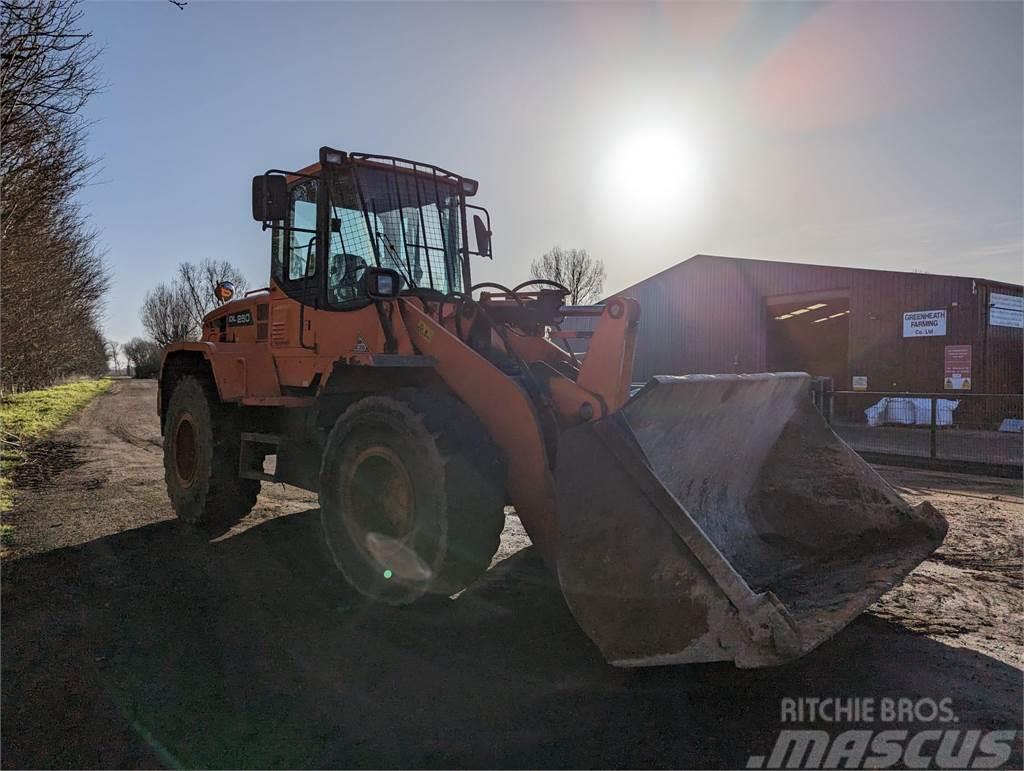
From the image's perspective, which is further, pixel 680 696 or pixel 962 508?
pixel 962 508

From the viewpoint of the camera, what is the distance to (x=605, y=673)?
3.34 meters

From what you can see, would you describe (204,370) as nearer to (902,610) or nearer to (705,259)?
(902,610)

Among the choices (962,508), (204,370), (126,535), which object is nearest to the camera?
(126,535)

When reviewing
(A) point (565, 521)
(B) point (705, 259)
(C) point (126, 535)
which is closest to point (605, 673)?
(A) point (565, 521)

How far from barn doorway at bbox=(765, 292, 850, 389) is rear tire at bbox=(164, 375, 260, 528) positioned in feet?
65.3

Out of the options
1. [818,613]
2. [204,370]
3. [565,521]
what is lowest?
[818,613]

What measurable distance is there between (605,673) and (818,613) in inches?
41.0

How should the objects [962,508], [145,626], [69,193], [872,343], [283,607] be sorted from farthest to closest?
[872,343]
[69,193]
[962,508]
[283,607]
[145,626]

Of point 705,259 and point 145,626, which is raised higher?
point 705,259

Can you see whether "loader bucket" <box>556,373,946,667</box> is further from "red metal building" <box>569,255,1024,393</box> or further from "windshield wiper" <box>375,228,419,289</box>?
"red metal building" <box>569,255,1024,393</box>

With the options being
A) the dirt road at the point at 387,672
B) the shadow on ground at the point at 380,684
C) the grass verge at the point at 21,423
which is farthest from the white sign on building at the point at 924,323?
the grass verge at the point at 21,423

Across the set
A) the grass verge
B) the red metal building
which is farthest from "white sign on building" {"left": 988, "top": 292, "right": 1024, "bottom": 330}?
the grass verge

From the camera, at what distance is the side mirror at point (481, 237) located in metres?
5.56

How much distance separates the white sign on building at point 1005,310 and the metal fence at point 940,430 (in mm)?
7866
